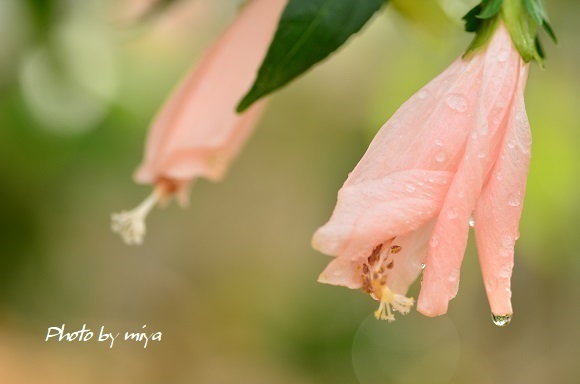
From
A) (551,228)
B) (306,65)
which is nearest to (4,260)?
(551,228)

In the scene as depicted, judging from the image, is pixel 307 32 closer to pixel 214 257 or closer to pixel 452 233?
pixel 452 233

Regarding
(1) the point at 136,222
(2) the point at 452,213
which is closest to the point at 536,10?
(2) the point at 452,213

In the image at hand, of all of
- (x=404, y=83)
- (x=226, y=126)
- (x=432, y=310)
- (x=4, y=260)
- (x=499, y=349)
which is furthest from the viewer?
(x=499, y=349)

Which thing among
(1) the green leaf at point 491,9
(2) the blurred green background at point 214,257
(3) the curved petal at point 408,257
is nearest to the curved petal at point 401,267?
(3) the curved petal at point 408,257

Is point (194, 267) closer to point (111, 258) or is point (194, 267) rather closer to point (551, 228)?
point (111, 258)

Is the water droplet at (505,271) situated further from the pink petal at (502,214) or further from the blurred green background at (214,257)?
the blurred green background at (214,257)

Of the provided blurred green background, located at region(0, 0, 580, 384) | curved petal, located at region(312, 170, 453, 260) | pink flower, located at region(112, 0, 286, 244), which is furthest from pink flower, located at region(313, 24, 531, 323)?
blurred green background, located at region(0, 0, 580, 384)

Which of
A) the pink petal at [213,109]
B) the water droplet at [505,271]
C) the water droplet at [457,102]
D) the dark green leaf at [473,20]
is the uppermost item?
the pink petal at [213,109]

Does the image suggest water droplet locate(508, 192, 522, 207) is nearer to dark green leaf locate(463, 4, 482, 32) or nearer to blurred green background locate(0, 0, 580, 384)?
dark green leaf locate(463, 4, 482, 32)
